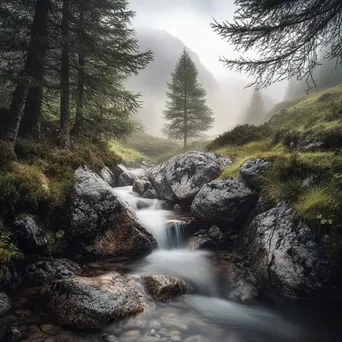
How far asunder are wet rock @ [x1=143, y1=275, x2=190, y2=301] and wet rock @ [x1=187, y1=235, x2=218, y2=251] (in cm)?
241

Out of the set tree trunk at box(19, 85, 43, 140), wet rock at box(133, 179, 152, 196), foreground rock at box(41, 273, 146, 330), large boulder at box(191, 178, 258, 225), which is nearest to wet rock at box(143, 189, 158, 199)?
wet rock at box(133, 179, 152, 196)

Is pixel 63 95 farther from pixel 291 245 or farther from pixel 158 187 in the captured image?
pixel 291 245

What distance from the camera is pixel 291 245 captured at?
672 cm

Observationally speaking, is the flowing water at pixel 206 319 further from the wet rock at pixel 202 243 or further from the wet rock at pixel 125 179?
the wet rock at pixel 125 179

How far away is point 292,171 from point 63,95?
30.7ft

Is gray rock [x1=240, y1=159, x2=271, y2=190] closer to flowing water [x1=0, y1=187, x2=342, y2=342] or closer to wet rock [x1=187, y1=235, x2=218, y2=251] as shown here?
wet rock [x1=187, y1=235, x2=218, y2=251]

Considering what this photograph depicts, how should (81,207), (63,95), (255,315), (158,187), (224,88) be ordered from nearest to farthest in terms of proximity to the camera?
(255,315)
(81,207)
(63,95)
(158,187)
(224,88)

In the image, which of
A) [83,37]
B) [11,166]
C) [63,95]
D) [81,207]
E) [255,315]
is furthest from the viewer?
[63,95]

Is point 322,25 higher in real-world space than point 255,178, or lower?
higher

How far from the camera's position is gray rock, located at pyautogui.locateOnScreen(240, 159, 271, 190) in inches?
370

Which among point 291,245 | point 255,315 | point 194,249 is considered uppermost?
point 291,245

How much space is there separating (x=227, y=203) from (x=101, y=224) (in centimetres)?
438

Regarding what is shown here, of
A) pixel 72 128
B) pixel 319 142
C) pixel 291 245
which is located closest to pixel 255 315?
pixel 291 245

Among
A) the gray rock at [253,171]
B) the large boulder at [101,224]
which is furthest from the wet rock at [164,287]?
the gray rock at [253,171]
